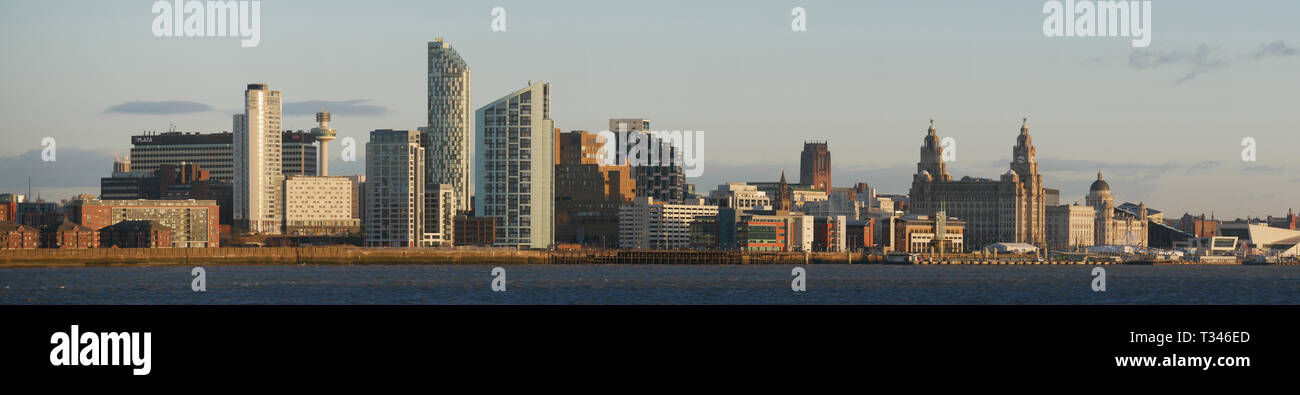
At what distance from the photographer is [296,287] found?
113562mm
